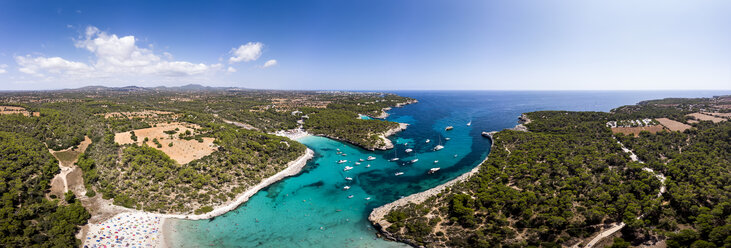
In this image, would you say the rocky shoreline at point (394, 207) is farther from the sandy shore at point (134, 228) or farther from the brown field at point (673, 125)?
the brown field at point (673, 125)

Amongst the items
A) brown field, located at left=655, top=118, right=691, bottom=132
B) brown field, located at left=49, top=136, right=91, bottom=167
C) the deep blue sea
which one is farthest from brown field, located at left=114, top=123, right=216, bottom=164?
brown field, located at left=655, top=118, right=691, bottom=132

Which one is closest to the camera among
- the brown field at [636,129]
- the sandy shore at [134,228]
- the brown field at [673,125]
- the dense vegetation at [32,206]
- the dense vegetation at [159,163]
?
the dense vegetation at [32,206]

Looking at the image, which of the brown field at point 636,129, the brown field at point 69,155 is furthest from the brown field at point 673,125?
the brown field at point 69,155

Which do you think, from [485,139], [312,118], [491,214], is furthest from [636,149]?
[312,118]

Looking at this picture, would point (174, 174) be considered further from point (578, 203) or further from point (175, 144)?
point (578, 203)

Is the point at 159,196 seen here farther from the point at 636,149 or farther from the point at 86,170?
the point at 636,149

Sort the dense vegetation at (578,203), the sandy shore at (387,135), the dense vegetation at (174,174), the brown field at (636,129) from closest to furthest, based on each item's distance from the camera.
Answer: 1. the dense vegetation at (578,203)
2. the dense vegetation at (174,174)
3. the sandy shore at (387,135)
4. the brown field at (636,129)
